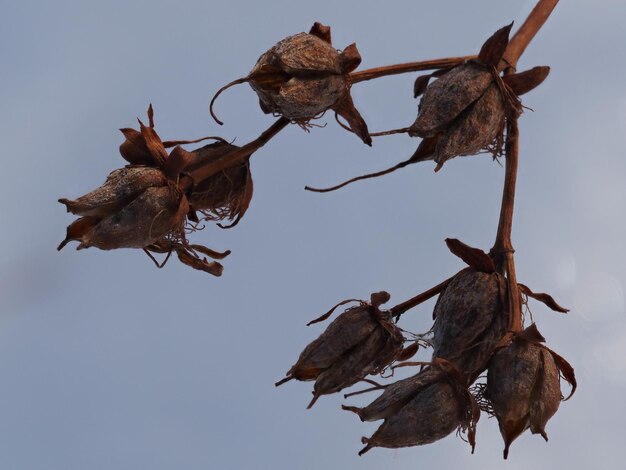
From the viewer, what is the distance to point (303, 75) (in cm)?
405

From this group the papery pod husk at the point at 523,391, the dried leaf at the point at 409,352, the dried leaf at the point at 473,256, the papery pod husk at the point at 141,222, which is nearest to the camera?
the papery pod husk at the point at 523,391

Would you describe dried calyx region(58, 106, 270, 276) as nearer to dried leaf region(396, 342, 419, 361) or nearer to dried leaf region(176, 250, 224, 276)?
dried leaf region(176, 250, 224, 276)

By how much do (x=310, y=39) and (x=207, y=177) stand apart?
0.63m

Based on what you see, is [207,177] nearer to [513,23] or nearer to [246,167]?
[246,167]

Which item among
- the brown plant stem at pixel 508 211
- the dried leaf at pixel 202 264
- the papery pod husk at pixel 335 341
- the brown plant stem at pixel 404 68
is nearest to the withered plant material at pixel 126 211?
the dried leaf at pixel 202 264

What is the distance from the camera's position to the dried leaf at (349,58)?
413 cm

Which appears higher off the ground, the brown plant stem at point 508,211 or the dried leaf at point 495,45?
the dried leaf at point 495,45

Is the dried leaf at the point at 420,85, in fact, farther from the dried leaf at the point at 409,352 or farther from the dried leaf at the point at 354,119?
the dried leaf at the point at 409,352

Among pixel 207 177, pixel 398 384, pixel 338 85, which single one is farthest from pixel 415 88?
pixel 398 384

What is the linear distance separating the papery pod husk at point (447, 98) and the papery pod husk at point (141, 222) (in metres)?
0.85

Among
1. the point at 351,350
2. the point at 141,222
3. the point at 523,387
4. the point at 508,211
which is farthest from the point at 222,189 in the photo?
the point at 523,387

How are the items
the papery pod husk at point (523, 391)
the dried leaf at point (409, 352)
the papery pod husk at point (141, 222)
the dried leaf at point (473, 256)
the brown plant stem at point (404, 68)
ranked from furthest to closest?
the dried leaf at point (409, 352), the brown plant stem at point (404, 68), the dried leaf at point (473, 256), the papery pod husk at point (141, 222), the papery pod husk at point (523, 391)

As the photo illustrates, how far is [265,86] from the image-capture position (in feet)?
13.4

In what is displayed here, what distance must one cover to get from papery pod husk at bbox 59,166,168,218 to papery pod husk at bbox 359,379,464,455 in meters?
1.12
